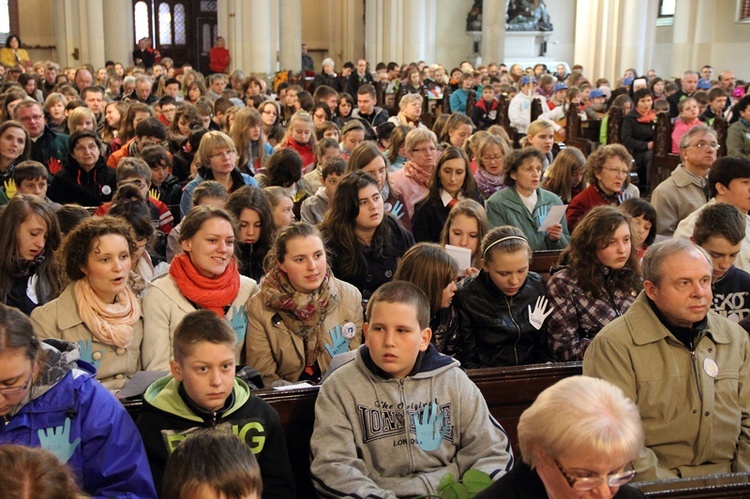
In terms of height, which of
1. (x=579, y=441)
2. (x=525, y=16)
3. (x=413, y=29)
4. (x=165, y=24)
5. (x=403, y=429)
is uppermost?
(x=525, y=16)

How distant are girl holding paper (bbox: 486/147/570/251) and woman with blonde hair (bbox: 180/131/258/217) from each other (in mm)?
1935

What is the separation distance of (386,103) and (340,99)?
5.57 metres

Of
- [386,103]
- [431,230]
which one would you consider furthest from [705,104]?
[431,230]

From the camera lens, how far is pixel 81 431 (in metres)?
3.07

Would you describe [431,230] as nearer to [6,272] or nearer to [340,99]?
[6,272]

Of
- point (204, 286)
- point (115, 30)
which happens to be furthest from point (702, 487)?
point (115, 30)

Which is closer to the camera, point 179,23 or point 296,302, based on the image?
point 296,302

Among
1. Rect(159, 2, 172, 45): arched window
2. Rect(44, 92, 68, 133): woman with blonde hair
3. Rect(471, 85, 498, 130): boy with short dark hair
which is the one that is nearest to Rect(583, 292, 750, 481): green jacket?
Rect(44, 92, 68, 133): woman with blonde hair

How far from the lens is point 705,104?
1340 cm

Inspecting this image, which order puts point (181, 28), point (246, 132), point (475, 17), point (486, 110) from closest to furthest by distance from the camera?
point (246, 132), point (486, 110), point (475, 17), point (181, 28)

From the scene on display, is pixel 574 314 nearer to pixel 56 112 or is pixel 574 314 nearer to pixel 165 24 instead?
pixel 56 112

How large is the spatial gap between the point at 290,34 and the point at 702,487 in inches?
869

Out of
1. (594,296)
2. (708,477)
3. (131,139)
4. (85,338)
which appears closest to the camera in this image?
(708,477)

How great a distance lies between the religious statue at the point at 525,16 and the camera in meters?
28.8
